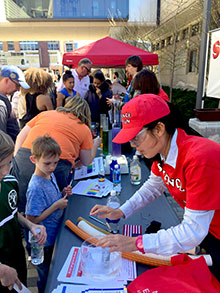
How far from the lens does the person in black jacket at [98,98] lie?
455cm

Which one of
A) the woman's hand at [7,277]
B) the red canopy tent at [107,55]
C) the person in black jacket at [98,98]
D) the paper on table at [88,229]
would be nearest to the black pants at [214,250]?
the paper on table at [88,229]

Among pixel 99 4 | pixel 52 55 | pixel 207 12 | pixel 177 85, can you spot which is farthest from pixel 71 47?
pixel 207 12

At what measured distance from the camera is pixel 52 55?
71688mm

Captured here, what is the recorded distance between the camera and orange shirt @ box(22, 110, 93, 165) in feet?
6.81

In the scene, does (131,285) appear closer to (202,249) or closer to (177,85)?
(202,249)

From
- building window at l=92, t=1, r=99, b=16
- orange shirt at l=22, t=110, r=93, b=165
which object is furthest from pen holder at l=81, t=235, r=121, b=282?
building window at l=92, t=1, r=99, b=16

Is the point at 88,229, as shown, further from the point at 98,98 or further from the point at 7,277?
the point at 98,98

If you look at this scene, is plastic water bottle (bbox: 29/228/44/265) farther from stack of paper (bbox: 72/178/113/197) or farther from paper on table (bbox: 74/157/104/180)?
paper on table (bbox: 74/157/104/180)

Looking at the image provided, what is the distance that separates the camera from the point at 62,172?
6.88 feet

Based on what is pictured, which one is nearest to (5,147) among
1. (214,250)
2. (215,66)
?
(214,250)

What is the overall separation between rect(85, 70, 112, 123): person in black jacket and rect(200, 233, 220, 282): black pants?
3.46 m

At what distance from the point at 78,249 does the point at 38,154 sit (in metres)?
0.76

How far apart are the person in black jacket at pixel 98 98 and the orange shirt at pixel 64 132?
2.26 metres

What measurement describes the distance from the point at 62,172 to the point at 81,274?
1.07 meters
